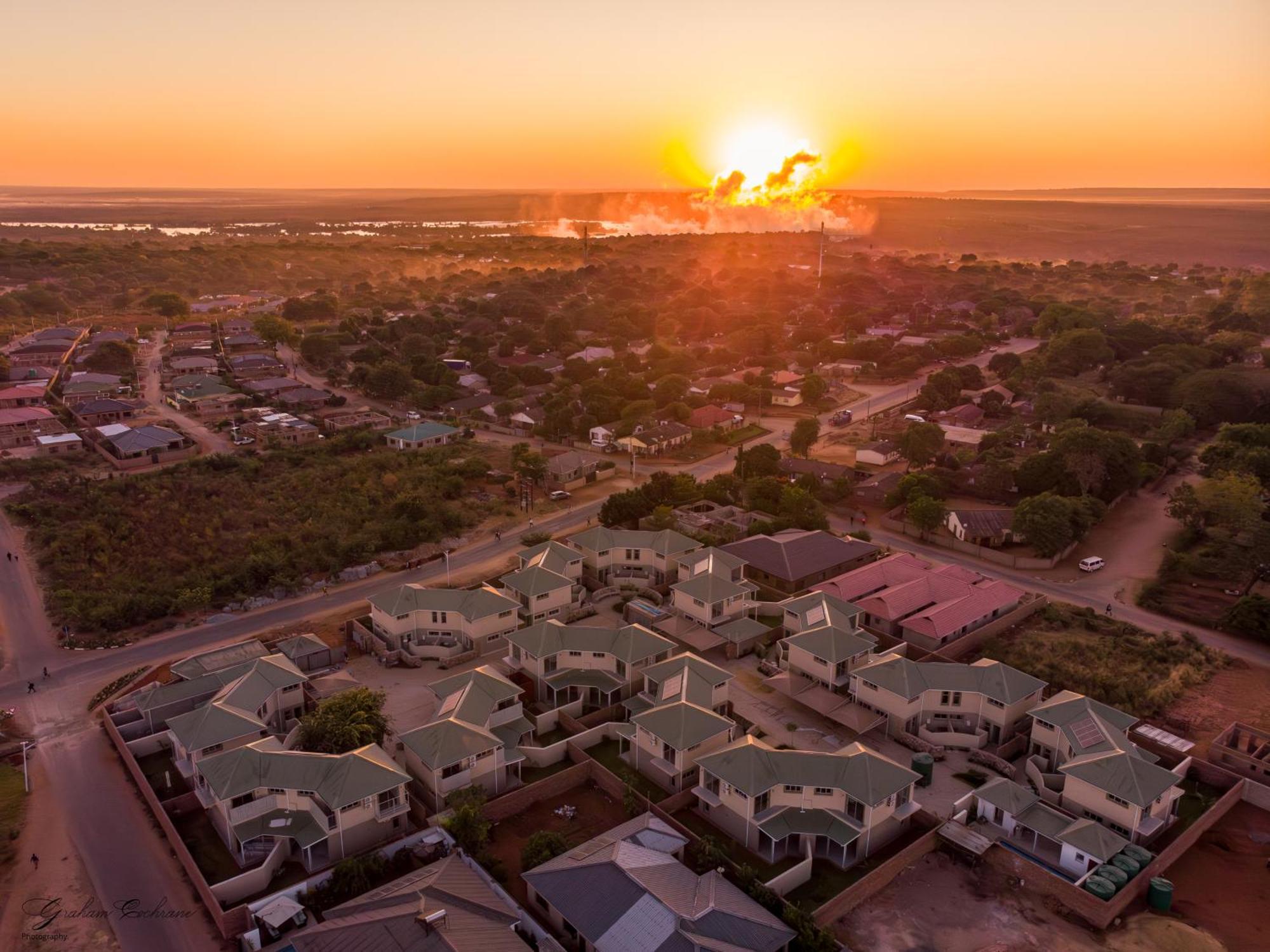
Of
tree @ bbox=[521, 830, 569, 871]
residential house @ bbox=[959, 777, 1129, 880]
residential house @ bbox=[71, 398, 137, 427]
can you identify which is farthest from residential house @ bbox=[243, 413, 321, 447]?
residential house @ bbox=[959, 777, 1129, 880]

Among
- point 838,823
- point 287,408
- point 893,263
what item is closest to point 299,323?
point 287,408

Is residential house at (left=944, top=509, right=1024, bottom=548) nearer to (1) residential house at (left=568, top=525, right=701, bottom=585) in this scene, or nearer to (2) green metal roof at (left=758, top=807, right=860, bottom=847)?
(1) residential house at (left=568, top=525, right=701, bottom=585)

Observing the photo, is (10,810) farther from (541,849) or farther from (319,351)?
(319,351)

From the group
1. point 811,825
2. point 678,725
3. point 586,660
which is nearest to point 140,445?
point 586,660

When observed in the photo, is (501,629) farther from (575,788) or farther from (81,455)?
(81,455)

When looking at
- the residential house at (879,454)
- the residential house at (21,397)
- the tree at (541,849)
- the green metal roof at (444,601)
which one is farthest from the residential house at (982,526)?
the residential house at (21,397)
